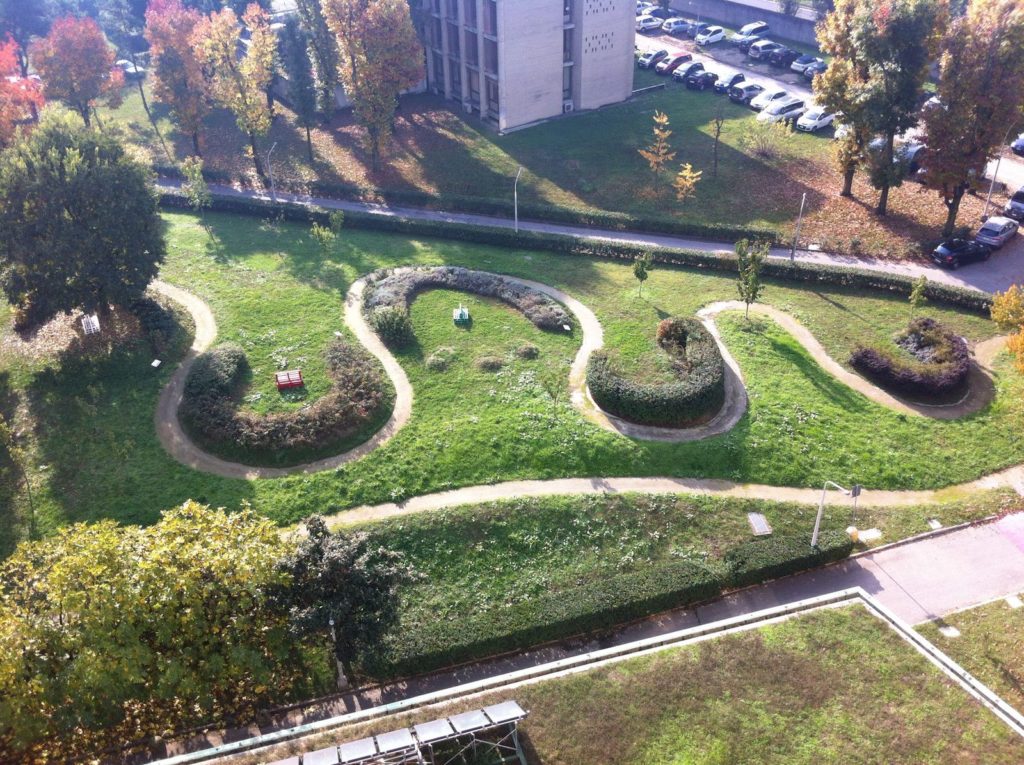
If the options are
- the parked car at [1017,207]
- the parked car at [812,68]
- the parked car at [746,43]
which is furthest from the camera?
the parked car at [746,43]

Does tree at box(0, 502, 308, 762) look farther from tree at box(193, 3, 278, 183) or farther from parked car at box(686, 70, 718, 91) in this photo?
parked car at box(686, 70, 718, 91)

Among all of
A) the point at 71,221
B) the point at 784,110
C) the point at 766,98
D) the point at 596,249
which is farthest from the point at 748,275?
the point at 766,98

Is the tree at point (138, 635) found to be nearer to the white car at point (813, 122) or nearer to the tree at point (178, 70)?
the tree at point (178, 70)

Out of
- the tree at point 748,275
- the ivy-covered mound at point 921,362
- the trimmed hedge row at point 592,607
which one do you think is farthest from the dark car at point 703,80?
the trimmed hedge row at point 592,607

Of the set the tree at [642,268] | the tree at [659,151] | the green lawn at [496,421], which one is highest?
the tree at [659,151]

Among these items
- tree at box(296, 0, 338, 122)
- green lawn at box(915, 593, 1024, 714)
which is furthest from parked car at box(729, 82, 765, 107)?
green lawn at box(915, 593, 1024, 714)

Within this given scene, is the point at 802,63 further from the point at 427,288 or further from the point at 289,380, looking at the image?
the point at 289,380
